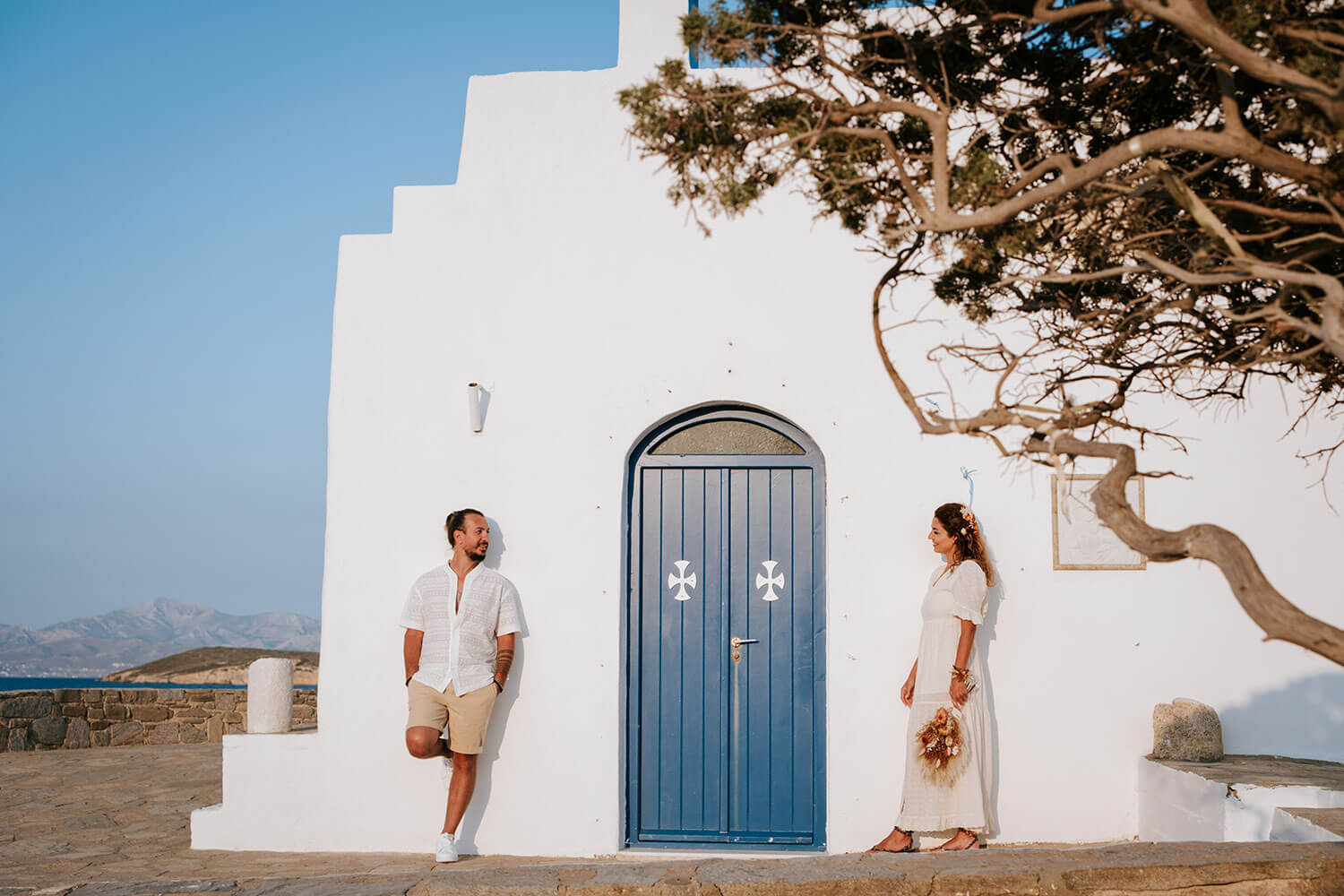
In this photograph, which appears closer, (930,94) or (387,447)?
(930,94)

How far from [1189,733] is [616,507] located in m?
3.31

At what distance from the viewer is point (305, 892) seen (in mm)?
4137

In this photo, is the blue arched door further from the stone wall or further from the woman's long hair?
the stone wall

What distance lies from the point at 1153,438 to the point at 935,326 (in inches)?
53.3

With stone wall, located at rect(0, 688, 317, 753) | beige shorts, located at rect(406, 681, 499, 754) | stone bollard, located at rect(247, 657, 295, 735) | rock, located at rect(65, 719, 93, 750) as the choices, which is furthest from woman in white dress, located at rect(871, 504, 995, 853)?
rock, located at rect(65, 719, 93, 750)

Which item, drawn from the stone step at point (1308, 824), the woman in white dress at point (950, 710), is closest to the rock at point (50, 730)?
the woman in white dress at point (950, 710)

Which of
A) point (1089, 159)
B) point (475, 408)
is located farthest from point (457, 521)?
point (1089, 159)

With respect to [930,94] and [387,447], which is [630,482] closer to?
[387,447]

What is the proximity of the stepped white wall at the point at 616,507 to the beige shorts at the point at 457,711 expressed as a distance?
1.17 feet

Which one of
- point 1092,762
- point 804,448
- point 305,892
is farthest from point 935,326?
point 305,892

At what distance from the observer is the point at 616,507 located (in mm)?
6914

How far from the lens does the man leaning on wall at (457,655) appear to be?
648 cm

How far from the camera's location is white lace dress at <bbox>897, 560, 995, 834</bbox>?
616 centimetres

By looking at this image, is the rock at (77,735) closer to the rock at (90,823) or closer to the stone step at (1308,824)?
the rock at (90,823)
